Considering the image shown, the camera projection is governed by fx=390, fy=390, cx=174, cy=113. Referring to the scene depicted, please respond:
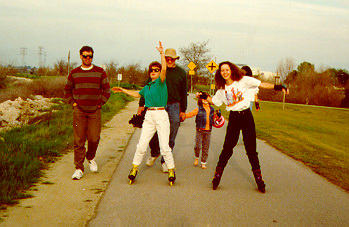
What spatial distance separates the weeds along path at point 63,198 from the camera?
4293 mm

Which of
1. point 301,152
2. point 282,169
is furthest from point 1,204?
point 301,152

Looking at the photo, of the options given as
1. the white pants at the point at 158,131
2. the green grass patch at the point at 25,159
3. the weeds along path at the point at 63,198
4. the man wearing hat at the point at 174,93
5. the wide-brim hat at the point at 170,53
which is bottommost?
the weeds along path at the point at 63,198

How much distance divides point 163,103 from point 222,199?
5.86 feet

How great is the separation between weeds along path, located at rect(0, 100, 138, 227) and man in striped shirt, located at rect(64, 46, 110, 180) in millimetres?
347

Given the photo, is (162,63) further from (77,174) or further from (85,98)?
(77,174)

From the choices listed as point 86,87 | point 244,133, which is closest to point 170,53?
point 86,87

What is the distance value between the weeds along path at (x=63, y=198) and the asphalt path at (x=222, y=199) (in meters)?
0.19

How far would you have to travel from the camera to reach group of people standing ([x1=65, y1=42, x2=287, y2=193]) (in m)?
5.88

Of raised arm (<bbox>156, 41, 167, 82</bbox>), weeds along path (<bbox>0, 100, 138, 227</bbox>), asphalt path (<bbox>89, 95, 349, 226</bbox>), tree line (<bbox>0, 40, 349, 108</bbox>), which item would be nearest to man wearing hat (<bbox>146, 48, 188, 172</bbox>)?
raised arm (<bbox>156, 41, 167, 82</bbox>)

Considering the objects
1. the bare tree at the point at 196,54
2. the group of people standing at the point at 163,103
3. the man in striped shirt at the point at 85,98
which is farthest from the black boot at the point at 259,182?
the bare tree at the point at 196,54

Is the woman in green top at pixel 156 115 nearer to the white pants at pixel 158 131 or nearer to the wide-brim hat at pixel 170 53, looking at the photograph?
the white pants at pixel 158 131

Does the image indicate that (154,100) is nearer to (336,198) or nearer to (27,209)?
(27,209)

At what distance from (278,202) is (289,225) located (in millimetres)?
923

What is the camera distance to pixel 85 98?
6.37 metres
